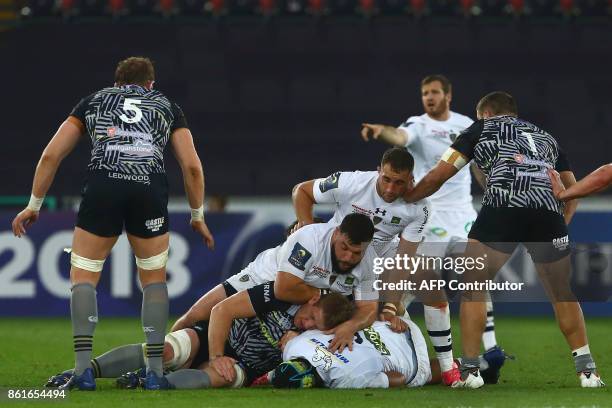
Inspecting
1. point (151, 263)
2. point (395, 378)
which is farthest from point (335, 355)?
point (151, 263)

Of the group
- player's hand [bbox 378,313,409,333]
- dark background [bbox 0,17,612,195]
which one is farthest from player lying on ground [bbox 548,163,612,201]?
dark background [bbox 0,17,612,195]

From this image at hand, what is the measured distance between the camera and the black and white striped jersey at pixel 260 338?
718 centimetres

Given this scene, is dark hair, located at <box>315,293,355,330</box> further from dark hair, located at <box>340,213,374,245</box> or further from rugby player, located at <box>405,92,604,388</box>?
rugby player, located at <box>405,92,604,388</box>

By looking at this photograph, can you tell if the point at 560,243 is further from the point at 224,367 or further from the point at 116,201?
the point at 116,201

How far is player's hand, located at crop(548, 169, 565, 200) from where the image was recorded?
22.7 ft

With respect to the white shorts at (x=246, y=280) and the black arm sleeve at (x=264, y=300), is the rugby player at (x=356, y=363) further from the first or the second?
the white shorts at (x=246, y=280)

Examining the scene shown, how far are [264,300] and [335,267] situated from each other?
46 centimetres

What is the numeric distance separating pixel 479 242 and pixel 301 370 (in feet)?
4.24

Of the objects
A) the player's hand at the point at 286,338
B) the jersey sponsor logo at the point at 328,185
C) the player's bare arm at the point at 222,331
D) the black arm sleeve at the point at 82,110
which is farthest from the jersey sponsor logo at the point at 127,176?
the jersey sponsor logo at the point at 328,185

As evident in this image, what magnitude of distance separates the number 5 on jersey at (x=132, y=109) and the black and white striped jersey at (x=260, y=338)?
4.42 ft

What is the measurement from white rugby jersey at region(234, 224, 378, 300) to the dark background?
8.59m

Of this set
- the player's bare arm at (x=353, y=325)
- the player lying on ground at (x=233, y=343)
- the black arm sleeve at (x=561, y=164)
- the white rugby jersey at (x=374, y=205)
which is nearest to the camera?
the player's bare arm at (x=353, y=325)

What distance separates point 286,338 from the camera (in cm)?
709

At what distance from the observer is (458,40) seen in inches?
674
